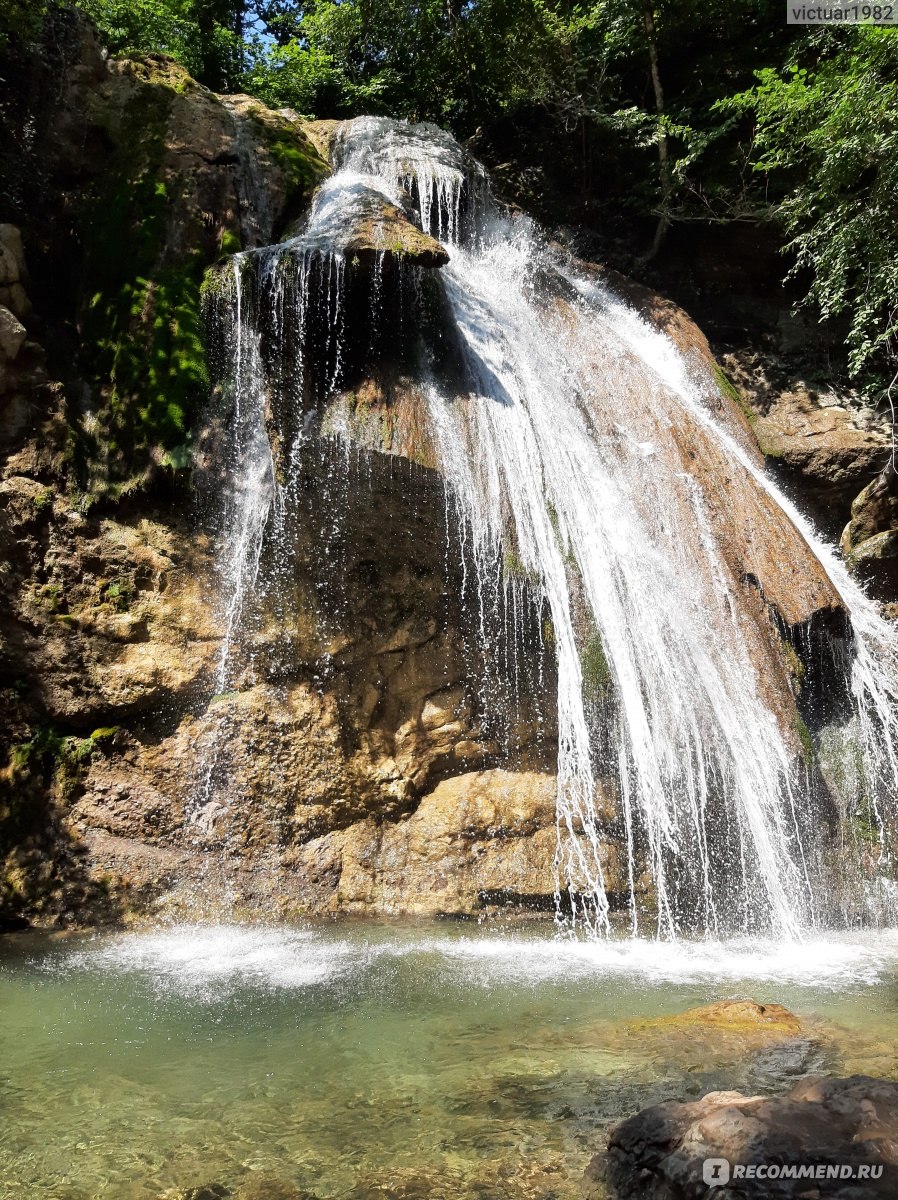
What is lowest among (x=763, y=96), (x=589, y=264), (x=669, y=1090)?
(x=669, y=1090)

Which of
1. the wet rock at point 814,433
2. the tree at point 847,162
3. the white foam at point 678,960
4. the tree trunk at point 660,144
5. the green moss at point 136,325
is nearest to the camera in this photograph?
the white foam at point 678,960

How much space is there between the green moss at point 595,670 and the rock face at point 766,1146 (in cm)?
435

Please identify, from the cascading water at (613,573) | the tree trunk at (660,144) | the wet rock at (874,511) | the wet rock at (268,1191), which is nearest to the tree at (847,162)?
the tree trunk at (660,144)

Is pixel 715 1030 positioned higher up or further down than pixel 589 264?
further down

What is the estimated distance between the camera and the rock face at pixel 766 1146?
1921 millimetres

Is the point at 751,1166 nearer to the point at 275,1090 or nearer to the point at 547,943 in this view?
the point at 275,1090

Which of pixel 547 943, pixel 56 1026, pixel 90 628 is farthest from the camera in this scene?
pixel 90 628

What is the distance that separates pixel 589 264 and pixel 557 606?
700cm

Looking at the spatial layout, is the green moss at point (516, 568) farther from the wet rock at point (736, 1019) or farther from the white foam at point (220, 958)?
the wet rock at point (736, 1019)

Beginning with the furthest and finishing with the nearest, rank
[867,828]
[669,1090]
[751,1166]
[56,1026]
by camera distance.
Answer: [867,828] < [56,1026] < [669,1090] < [751,1166]

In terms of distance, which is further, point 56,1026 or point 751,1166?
point 56,1026

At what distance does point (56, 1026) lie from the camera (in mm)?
4113

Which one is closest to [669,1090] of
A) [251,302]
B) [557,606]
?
[557,606]

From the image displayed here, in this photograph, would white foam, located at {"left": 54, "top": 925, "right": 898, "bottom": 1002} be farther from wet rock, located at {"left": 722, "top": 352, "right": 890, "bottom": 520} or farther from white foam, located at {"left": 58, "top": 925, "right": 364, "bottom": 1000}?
wet rock, located at {"left": 722, "top": 352, "right": 890, "bottom": 520}
